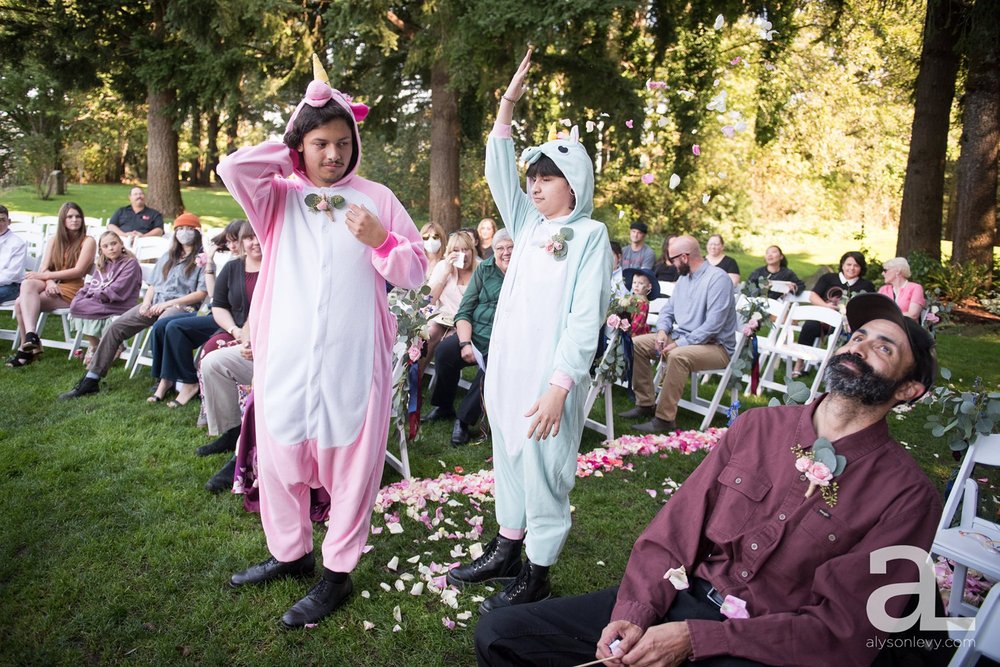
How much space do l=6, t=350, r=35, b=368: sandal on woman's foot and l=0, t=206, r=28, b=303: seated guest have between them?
2.99 ft

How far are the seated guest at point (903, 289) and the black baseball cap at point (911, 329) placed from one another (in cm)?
611

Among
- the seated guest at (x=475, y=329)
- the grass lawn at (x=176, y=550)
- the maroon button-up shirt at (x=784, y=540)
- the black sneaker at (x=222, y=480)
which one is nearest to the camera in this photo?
the maroon button-up shirt at (x=784, y=540)

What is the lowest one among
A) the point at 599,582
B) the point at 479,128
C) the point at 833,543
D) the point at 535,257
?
the point at 599,582

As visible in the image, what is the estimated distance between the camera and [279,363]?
2.86m

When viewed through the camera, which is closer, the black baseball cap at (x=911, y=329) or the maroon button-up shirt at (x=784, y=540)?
the maroon button-up shirt at (x=784, y=540)

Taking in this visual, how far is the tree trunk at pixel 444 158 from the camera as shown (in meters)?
12.8

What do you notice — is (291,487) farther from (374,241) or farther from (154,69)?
(154,69)

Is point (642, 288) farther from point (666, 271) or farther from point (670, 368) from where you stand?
point (666, 271)

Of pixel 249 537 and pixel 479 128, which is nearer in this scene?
pixel 249 537

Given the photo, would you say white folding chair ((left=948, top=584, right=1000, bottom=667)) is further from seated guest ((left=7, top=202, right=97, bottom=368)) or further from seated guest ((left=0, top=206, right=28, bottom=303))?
seated guest ((left=0, top=206, right=28, bottom=303))

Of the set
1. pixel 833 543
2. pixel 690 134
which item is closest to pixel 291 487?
pixel 833 543

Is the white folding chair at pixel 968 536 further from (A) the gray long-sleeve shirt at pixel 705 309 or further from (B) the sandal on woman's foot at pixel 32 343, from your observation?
(B) the sandal on woman's foot at pixel 32 343

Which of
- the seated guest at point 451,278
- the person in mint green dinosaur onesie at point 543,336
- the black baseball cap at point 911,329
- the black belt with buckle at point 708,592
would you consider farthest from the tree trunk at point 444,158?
the black belt with buckle at point 708,592

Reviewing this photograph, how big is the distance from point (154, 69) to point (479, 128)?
20.6 feet
